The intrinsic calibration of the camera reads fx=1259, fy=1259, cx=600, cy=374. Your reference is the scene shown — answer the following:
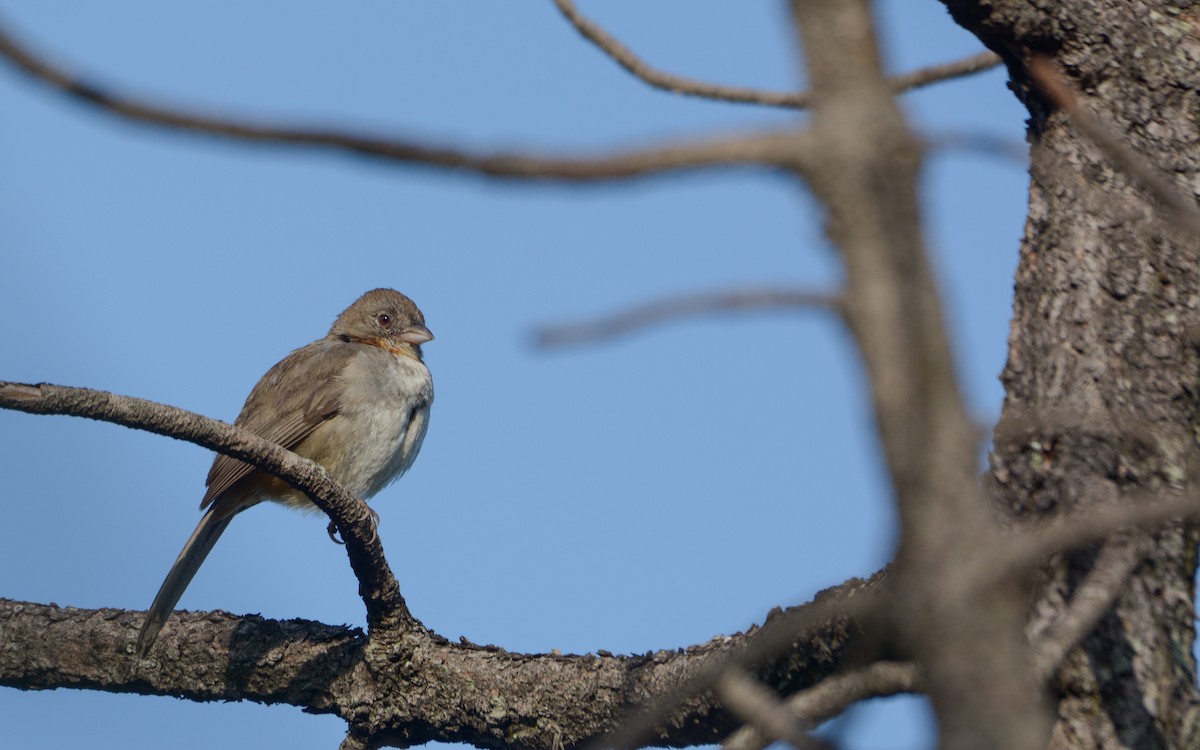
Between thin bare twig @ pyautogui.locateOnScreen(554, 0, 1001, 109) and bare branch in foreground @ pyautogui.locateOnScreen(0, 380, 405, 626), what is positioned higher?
thin bare twig @ pyautogui.locateOnScreen(554, 0, 1001, 109)

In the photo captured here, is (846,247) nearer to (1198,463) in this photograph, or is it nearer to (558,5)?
(1198,463)

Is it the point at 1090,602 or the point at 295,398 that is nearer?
the point at 1090,602

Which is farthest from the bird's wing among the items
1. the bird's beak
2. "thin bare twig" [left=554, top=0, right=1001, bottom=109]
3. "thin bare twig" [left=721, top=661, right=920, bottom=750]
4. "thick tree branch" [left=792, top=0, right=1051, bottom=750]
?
"thick tree branch" [left=792, top=0, right=1051, bottom=750]

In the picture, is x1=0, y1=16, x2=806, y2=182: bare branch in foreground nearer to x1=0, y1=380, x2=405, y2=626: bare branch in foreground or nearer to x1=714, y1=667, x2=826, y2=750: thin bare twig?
x1=714, y1=667, x2=826, y2=750: thin bare twig

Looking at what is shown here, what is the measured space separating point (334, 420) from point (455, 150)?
20.4 ft

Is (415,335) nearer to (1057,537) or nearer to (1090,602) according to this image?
(1090,602)

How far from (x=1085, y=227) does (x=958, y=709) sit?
7.08 ft

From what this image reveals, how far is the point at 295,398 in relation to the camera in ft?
24.1

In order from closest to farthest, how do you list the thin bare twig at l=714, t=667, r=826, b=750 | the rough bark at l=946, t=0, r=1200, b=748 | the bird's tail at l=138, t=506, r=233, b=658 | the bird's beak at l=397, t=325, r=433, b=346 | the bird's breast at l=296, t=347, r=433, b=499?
the thin bare twig at l=714, t=667, r=826, b=750, the rough bark at l=946, t=0, r=1200, b=748, the bird's tail at l=138, t=506, r=233, b=658, the bird's breast at l=296, t=347, r=433, b=499, the bird's beak at l=397, t=325, r=433, b=346

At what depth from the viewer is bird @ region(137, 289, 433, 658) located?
6.73 meters

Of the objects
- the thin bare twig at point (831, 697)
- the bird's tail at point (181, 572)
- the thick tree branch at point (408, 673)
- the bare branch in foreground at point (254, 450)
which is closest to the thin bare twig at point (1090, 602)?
the thin bare twig at point (831, 697)

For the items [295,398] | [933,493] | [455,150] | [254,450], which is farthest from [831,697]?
[295,398]

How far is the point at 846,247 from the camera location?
46.9 inches

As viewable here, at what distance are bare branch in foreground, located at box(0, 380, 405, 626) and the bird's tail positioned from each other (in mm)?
858
